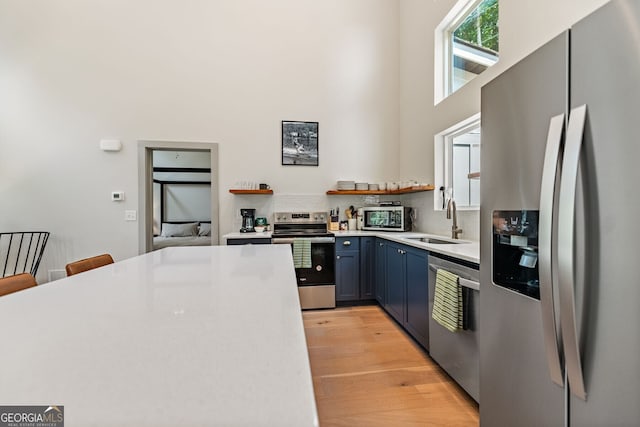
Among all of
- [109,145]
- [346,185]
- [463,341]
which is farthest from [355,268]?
[109,145]

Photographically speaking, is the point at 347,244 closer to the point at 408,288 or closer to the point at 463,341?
the point at 408,288

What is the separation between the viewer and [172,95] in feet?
12.1

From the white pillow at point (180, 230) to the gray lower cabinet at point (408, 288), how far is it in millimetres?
4573

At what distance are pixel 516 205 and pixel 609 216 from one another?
346mm

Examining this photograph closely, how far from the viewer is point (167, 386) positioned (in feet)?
1.34

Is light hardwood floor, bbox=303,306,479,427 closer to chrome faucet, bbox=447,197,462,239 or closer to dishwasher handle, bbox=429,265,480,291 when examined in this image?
dishwasher handle, bbox=429,265,480,291

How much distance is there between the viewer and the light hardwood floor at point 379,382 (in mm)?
1619

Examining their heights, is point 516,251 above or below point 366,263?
above

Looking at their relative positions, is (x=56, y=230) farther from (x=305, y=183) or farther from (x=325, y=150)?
(x=325, y=150)

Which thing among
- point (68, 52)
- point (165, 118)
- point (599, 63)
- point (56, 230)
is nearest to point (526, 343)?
point (599, 63)

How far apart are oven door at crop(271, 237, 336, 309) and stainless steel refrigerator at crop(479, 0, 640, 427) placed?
2235 mm

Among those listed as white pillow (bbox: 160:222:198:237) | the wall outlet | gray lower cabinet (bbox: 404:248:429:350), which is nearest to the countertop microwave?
gray lower cabinet (bbox: 404:248:429:350)

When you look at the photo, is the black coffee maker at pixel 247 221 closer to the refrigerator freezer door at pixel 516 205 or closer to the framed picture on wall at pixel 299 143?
the framed picture on wall at pixel 299 143

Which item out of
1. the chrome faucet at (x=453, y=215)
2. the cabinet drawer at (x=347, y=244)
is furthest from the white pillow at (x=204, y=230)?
the chrome faucet at (x=453, y=215)
